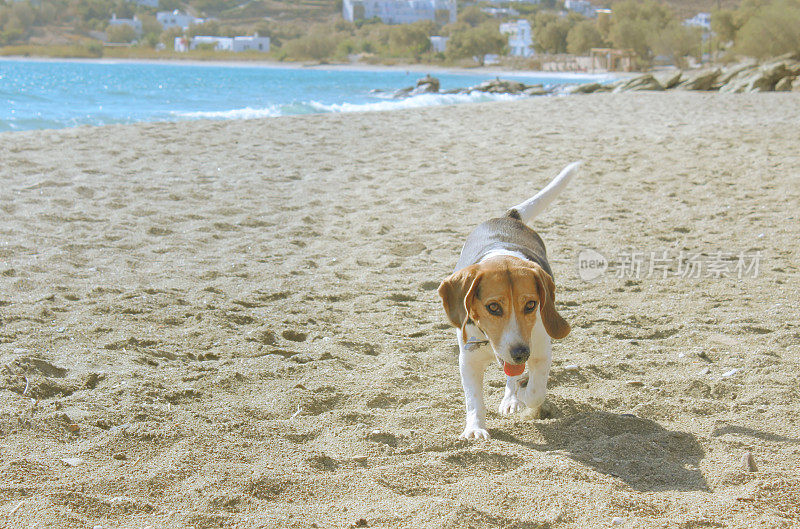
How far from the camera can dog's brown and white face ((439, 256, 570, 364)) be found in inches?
113

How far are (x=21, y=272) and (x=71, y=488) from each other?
9.90 feet

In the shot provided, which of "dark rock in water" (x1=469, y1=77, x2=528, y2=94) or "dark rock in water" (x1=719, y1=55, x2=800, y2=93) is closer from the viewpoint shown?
"dark rock in water" (x1=719, y1=55, x2=800, y2=93)

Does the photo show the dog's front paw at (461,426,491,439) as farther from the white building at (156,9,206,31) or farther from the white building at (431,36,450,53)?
the white building at (156,9,206,31)

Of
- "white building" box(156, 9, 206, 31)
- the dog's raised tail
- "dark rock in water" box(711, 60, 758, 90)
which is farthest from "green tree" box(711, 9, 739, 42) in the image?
"white building" box(156, 9, 206, 31)

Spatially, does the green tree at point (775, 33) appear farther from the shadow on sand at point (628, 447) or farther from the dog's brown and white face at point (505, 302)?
the dog's brown and white face at point (505, 302)

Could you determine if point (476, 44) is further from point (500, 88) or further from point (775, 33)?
point (500, 88)

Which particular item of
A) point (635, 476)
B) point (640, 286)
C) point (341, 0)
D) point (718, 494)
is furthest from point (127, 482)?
point (341, 0)

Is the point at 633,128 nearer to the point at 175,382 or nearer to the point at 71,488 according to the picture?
the point at 175,382

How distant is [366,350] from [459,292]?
52.7 inches

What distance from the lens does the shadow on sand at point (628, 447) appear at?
9.05 feet

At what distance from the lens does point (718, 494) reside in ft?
8.47

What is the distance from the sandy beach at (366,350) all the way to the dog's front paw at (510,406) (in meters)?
0.06

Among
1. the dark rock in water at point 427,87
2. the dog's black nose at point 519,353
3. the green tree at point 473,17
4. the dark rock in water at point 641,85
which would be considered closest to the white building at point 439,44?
the green tree at point 473,17

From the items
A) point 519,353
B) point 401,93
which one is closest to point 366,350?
point 519,353
